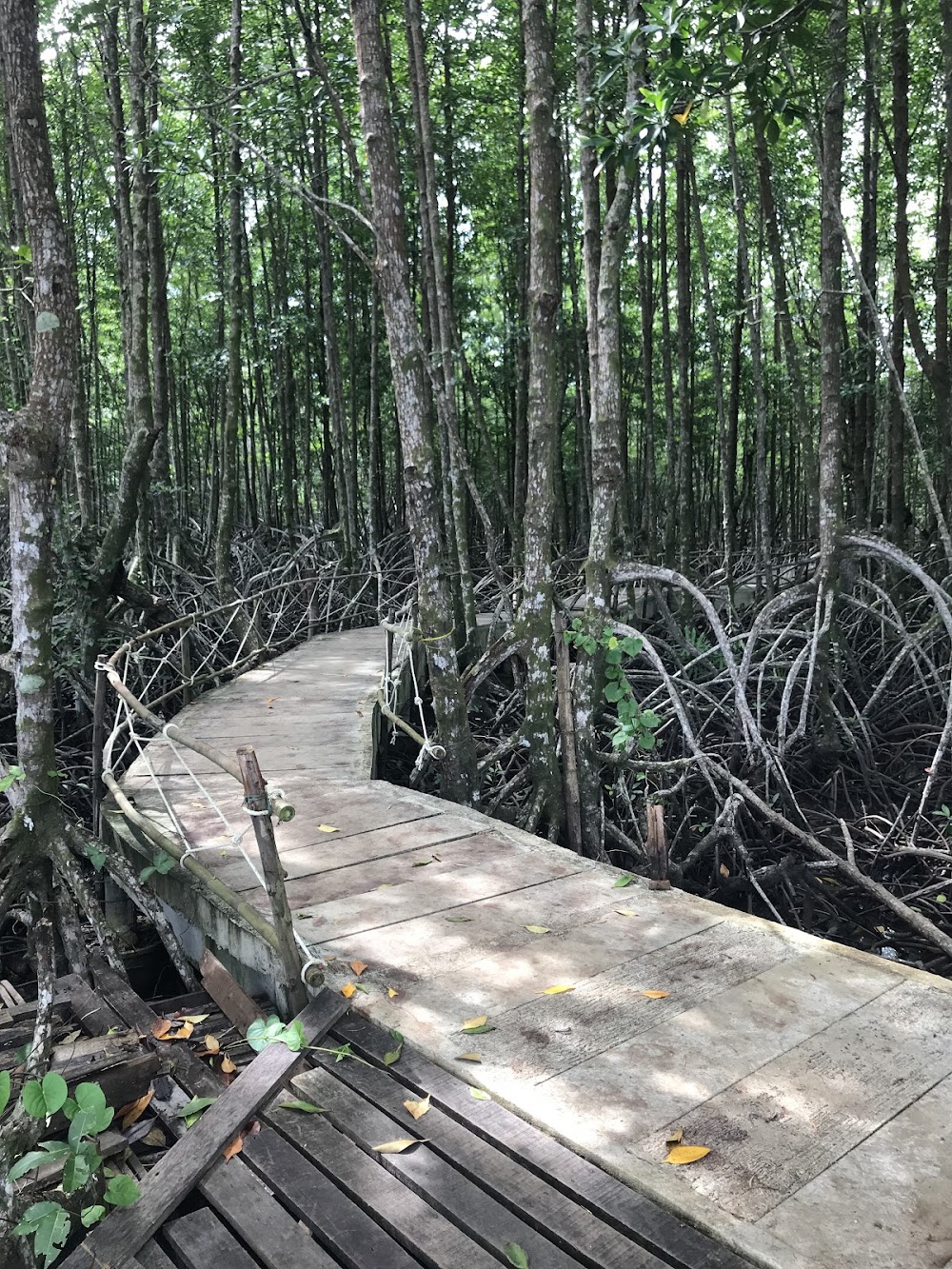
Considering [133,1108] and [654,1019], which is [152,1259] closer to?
[133,1108]

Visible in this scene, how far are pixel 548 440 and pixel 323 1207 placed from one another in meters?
3.26

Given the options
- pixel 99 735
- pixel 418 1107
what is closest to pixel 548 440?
pixel 99 735

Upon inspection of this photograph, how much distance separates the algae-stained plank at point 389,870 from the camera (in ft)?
10.8

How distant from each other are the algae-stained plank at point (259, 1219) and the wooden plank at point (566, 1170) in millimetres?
396

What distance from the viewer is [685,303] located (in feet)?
26.6

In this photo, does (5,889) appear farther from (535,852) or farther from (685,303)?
(685,303)

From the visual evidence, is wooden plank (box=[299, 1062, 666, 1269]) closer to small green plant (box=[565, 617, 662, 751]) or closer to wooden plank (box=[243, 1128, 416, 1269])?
wooden plank (box=[243, 1128, 416, 1269])

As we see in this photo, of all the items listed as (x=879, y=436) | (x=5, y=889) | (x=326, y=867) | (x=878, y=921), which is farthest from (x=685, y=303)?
(x=5, y=889)

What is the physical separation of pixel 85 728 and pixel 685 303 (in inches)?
225

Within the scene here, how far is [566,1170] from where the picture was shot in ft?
6.36

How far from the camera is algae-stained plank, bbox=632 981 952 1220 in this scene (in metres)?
1.87

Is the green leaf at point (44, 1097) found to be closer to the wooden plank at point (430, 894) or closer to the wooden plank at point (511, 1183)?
the wooden plank at point (511, 1183)

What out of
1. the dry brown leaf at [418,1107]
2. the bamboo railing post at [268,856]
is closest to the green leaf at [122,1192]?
the dry brown leaf at [418,1107]

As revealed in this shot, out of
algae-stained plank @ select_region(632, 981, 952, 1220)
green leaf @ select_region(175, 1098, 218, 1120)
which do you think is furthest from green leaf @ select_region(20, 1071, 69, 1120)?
algae-stained plank @ select_region(632, 981, 952, 1220)
